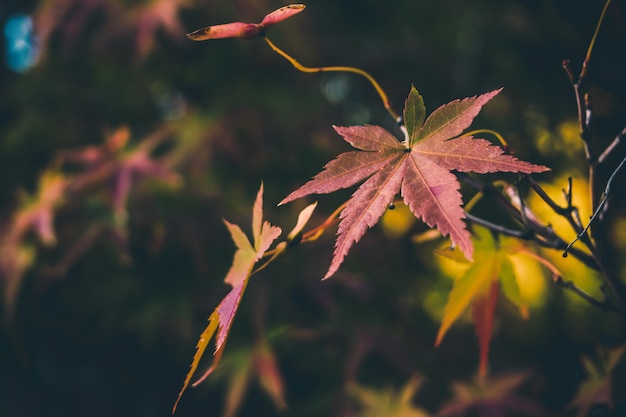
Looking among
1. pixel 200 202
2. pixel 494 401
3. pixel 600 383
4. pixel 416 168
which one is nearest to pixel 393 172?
pixel 416 168

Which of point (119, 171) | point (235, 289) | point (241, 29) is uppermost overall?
point (241, 29)

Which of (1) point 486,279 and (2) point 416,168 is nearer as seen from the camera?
(2) point 416,168

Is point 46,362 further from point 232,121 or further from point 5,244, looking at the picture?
point 232,121

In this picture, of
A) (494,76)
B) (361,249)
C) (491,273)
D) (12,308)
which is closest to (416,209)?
(491,273)

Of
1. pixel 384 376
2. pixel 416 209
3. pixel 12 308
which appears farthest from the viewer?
pixel 384 376

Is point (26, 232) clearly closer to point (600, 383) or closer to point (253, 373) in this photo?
point (253, 373)

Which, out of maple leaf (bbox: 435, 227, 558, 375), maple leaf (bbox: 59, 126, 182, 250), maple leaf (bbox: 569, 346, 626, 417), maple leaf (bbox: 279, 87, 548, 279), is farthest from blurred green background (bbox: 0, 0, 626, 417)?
maple leaf (bbox: 279, 87, 548, 279)
